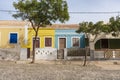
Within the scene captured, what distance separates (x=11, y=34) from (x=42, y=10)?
11.4 m

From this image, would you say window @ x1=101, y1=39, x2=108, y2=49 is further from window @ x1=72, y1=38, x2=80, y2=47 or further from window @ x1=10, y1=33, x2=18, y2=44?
window @ x1=10, y1=33, x2=18, y2=44

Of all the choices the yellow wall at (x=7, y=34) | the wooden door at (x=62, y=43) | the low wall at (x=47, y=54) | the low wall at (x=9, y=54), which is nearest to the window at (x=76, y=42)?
the wooden door at (x=62, y=43)

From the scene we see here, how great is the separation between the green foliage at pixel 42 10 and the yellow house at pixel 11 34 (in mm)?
9781

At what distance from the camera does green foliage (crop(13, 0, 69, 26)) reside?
24156 mm

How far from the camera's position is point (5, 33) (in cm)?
3459

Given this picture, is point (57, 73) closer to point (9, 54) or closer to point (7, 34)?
point (9, 54)

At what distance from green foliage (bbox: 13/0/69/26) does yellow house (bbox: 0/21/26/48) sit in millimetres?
9781

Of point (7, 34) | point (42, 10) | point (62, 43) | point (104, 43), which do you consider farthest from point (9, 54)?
point (104, 43)

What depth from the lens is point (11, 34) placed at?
114 feet

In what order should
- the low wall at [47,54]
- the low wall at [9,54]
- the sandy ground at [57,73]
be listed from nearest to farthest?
the sandy ground at [57,73] → the low wall at [9,54] → the low wall at [47,54]

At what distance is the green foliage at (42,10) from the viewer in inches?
951

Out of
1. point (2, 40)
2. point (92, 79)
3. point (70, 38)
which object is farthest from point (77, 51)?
point (92, 79)

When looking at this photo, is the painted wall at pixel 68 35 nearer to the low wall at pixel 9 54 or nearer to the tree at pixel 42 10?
the low wall at pixel 9 54

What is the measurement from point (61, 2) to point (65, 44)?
12.8m
